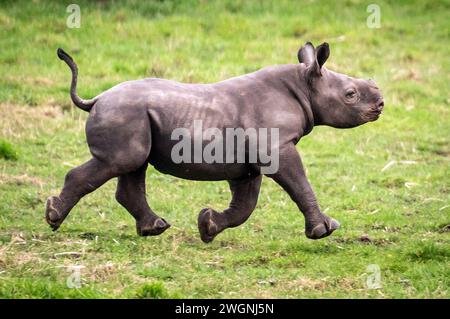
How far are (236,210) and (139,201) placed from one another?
861 millimetres

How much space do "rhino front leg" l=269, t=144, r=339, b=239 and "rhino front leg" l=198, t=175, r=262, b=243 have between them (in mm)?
525

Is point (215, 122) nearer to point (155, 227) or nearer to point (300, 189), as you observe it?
point (300, 189)

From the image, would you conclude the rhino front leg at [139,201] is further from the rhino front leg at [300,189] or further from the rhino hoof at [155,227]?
the rhino front leg at [300,189]

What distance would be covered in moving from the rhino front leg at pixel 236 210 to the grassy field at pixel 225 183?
0.18 m

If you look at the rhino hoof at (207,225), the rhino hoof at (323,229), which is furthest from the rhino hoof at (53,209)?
the rhino hoof at (323,229)

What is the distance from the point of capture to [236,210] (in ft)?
29.7

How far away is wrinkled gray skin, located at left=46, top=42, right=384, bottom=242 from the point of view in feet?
27.2

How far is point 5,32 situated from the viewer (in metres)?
15.8

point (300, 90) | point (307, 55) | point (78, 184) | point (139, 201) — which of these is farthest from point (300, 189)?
point (78, 184)

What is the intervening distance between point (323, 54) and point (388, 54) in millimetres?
7932

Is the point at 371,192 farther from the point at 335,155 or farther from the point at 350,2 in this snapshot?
the point at 350,2

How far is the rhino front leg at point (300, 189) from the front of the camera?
8500mm

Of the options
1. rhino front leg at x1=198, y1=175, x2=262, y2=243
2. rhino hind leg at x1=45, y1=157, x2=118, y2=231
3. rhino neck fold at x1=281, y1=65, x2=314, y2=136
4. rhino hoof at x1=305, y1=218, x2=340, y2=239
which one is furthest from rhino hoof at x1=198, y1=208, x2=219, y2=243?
rhino neck fold at x1=281, y1=65, x2=314, y2=136

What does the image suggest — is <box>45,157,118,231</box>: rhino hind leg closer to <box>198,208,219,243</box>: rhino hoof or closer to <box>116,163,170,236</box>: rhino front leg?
<box>116,163,170,236</box>: rhino front leg
